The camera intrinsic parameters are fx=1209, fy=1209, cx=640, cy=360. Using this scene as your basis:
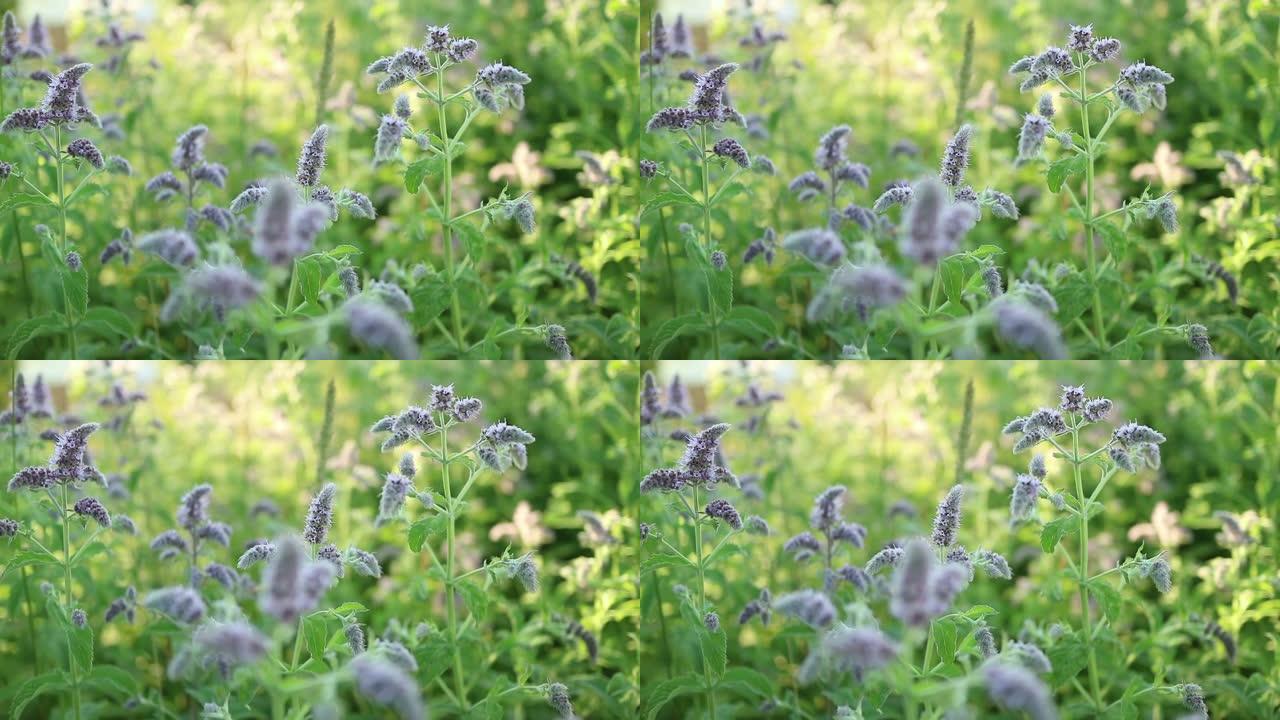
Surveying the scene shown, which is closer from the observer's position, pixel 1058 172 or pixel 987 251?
pixel 987 251

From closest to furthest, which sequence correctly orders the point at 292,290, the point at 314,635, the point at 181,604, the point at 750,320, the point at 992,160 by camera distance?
the point at 181,604, the point at 314,635, the point at 292,290, the point at 750,320, the point at 992,160

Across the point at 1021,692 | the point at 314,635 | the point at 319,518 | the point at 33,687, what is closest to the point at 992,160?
the point at 1021,692

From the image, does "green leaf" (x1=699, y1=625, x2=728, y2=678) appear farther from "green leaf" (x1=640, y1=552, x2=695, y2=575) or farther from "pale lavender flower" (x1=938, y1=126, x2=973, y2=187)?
"pale lavender flower" (x1=938, y1=126, x2=973, y2=187)

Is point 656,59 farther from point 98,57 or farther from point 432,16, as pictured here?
point 98,57

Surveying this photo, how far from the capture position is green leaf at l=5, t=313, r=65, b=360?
3.82m

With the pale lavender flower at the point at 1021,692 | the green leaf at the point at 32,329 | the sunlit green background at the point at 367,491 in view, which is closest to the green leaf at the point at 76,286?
the green leaf at the point at 32,329

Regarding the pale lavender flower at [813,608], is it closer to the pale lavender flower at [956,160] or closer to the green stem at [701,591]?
the green stem at [701,591]

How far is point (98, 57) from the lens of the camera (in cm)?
466

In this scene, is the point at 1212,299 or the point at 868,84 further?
the point at 868,84

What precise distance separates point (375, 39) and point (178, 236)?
2123 millimetres

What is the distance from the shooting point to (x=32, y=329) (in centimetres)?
383

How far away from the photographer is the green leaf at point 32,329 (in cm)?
382

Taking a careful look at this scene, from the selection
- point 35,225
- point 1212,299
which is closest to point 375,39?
point 35,225

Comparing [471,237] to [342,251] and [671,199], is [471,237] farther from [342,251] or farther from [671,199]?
[671,199]
